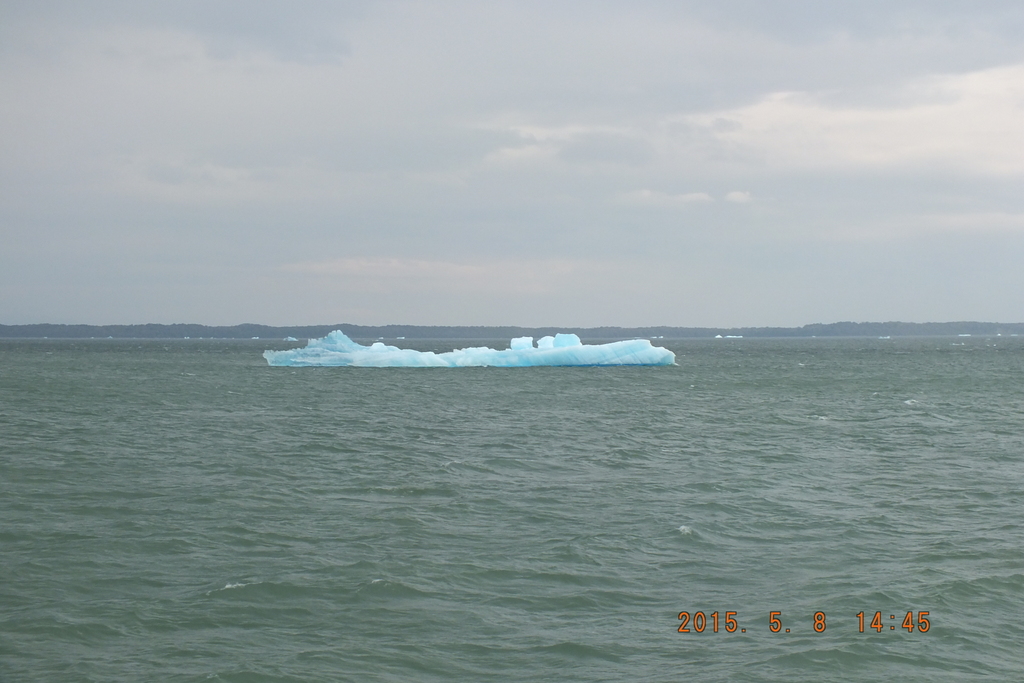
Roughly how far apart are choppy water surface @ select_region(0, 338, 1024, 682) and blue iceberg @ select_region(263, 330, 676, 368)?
3615 centimetres

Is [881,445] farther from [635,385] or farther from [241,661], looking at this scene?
[635,385]

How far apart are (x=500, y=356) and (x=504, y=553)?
176 feet

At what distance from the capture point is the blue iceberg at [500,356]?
60625mm

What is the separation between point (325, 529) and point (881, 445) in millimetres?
14499

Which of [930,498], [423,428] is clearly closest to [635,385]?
[423,428]

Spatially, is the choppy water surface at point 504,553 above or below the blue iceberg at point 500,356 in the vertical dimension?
below

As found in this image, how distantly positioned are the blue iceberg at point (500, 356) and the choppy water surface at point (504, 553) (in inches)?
1423

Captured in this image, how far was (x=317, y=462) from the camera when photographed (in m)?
18.3

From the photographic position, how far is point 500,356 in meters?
64.5
